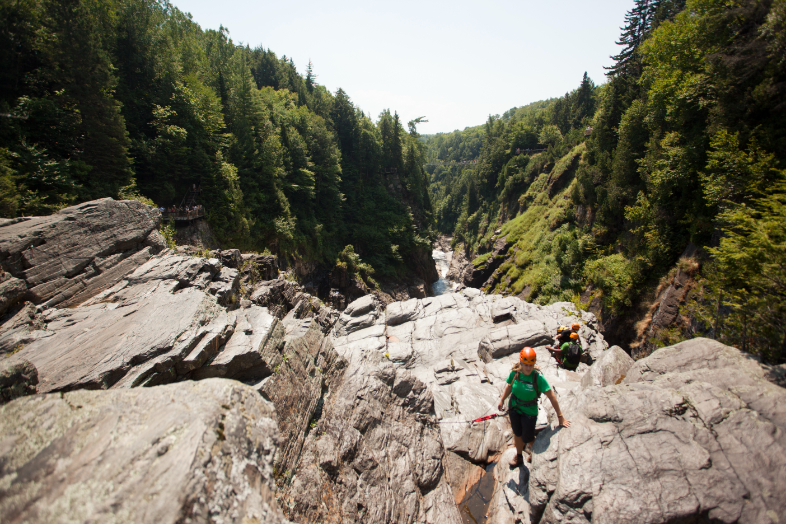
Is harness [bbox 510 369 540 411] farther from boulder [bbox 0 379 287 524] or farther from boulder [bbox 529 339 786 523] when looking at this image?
boulder [bbox 0 379 287 524]

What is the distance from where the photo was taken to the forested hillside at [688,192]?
28.2 ft

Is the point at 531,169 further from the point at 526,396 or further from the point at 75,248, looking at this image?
the point at 75,248

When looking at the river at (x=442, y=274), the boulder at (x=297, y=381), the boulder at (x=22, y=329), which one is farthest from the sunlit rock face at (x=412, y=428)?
the river at (x=442, y=274)

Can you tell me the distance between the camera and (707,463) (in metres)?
5.57

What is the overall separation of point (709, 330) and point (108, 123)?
3439cm

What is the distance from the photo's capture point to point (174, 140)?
25.3m

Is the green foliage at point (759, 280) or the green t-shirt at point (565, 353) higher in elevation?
the green foliage at point (759, 280)

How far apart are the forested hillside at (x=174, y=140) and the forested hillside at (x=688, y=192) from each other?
25122 millimetres

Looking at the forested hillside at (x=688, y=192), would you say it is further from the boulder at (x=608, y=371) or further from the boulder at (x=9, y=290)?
the boulder at (x=9, y=290)

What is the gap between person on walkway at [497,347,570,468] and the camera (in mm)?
6895

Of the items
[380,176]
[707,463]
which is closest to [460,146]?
[380,176]

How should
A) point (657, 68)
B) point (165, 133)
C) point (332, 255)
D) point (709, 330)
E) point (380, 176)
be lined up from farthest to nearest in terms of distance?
point (380, 176) < point (332, 255) < point (165, 133) < point (657, 68) < point (709, 330)

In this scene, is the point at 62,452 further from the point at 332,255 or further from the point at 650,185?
the point at 332,255

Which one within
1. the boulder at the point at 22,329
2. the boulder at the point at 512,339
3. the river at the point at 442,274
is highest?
the boulder at the point at 22,329
